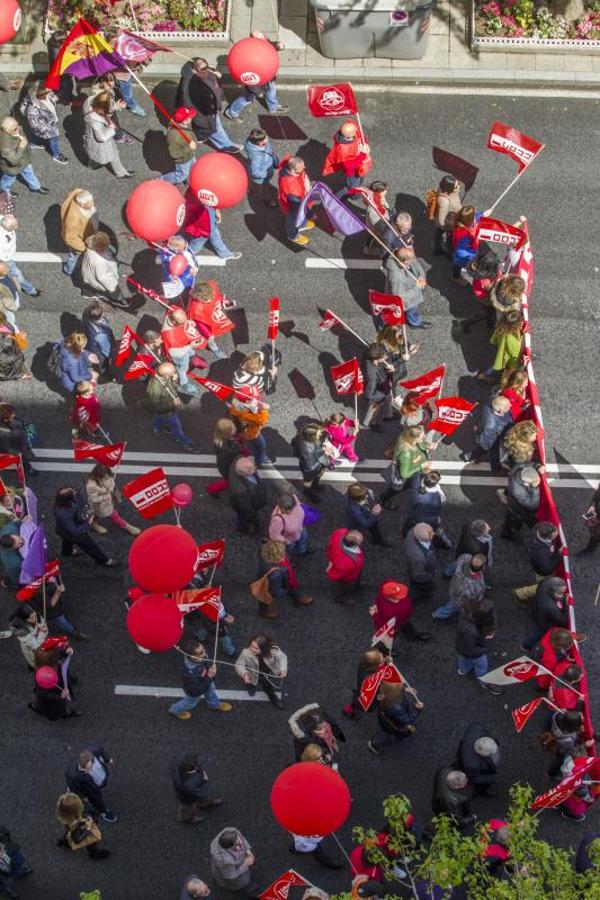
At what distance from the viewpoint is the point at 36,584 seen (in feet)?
48.1

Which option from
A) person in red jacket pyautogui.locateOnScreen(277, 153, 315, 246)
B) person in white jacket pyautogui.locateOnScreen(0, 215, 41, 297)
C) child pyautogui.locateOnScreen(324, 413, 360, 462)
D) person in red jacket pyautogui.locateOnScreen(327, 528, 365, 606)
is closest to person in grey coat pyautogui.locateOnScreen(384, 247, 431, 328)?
person in red jacket pyautogui.locateOnScreen(277, 153, 315, 246)

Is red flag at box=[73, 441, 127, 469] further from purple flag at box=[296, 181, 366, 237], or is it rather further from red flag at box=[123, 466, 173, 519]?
purple flag at box=[296, 181, 366, 237]

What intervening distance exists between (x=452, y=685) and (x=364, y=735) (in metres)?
1.25

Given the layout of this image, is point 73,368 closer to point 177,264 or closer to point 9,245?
point 177,264

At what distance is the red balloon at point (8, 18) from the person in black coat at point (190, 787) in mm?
11589

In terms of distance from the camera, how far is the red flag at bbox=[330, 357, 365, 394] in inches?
620

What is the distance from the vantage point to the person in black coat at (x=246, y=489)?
49.5 feet

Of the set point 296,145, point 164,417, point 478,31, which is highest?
point 478,31

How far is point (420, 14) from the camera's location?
2025 cm

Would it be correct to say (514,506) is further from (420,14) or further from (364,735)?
(420,14)

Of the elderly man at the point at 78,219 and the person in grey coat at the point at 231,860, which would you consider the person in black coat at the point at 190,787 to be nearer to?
the person in grey coat at the point at 231,860

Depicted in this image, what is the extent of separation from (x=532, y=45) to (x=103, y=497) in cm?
1143

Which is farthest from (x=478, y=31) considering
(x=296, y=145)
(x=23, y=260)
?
(x=23, y=260)

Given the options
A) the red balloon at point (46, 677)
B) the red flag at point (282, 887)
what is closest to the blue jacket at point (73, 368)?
the red balloon at point (46, 677)
